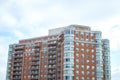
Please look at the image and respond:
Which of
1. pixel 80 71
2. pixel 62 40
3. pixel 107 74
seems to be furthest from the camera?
pixel 107 74

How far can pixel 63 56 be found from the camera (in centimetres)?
13112

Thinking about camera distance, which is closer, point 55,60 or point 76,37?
point 76,37

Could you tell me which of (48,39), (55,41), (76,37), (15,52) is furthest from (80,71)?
(15,52)

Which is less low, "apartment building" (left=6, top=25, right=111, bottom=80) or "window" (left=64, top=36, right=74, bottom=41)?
"window" (left=64, top=36, right=74, bottom=41)

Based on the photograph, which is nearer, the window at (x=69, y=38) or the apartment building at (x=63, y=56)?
the apartment building at (x=63, y=56)

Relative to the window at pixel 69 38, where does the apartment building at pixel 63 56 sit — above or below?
below

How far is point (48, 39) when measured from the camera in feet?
527

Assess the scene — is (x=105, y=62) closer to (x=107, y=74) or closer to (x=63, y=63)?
(x=107, y=74)

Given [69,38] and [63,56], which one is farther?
[69,38]

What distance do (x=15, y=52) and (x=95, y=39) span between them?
64.6 m

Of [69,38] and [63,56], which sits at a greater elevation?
[69,38]

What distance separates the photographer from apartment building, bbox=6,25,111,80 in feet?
426

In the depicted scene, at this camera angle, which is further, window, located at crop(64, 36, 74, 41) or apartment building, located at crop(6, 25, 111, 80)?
window, located at crop(64, 36, 74, 41)

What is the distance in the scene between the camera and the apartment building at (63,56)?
130m
